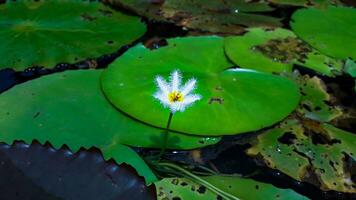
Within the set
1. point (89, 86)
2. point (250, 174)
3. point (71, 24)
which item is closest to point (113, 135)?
point (89, 86)

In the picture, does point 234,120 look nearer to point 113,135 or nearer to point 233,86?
point 233,86

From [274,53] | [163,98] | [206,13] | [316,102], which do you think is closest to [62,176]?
[163,98]

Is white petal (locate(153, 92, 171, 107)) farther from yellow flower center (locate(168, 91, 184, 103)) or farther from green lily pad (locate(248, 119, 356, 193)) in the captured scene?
green lily pad (locate(248, 119, 356, 193))

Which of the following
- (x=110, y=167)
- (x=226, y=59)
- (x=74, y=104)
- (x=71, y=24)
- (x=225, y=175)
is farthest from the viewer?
(x=71, y=24)

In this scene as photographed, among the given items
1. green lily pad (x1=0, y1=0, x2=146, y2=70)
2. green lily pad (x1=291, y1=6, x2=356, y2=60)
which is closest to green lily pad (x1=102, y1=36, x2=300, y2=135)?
green lily pad (x1=0, y1=0, x2=146, y2=70)

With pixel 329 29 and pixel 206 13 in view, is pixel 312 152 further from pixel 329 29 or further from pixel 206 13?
pixel 206 13
